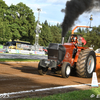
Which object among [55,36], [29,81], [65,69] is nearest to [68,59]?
[65,69]

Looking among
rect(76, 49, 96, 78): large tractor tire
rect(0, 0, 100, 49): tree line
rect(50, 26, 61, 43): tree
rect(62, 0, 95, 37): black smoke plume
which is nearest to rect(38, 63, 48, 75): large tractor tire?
rect(76, 49, 96, 78): large tractor tire

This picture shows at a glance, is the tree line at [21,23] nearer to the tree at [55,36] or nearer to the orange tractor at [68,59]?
the tree at [55,36]

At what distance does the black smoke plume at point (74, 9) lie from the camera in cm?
1116

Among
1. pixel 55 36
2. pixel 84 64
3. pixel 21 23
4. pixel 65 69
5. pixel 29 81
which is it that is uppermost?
pixel 21 23

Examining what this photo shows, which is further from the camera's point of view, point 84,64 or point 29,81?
point 84,64

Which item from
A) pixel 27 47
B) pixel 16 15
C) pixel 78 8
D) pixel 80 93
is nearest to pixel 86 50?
pixel 78 8

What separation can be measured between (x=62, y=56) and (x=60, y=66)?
0.56m

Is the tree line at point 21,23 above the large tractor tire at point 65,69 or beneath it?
above

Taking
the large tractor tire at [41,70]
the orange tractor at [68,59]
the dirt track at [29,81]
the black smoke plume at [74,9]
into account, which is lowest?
the dirt track at [29,81]

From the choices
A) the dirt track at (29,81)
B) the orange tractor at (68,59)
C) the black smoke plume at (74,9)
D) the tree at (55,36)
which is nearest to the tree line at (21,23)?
the tree at (55,36)

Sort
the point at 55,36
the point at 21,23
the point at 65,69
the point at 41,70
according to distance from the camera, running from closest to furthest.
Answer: the point at 65,69 → the point at 41,70 → the point at 21,23 → the point at 55,36

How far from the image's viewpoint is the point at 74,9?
1138cm

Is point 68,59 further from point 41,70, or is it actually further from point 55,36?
point 55,36

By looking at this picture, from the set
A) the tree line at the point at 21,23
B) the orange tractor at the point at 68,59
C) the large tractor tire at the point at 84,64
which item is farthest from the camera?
the tree line at the point at 21,23
